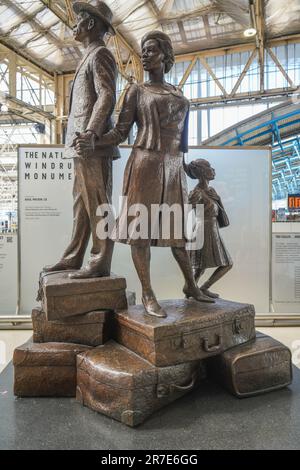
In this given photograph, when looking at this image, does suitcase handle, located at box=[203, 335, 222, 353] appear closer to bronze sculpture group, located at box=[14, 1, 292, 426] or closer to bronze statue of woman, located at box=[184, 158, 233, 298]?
bronze sculpture group, located at box=[14, 1, 292, 426]

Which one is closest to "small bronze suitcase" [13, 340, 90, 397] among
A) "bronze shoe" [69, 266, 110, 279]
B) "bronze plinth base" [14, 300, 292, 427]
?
"bronze plinth base" [14, 300, 292, 427]

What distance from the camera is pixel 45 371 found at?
1497 millimetres

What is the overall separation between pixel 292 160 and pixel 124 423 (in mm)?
4414

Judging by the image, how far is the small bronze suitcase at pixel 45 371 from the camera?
1.50 meters

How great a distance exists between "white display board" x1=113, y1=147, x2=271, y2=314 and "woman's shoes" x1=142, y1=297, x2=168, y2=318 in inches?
62.3

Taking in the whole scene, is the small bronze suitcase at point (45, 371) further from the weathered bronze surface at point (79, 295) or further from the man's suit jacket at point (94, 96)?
the man's suit jacket at point (94, 96)

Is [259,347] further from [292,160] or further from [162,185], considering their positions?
[292,160]

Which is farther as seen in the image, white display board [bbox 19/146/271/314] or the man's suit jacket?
white display board [bbox 19/146/271/314]

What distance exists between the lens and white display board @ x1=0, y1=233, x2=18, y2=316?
3225 millimetres

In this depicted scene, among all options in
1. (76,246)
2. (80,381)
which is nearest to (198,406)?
(80,381)

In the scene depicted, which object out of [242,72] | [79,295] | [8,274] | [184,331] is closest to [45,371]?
[79,295]

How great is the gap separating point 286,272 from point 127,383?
7.97 feet

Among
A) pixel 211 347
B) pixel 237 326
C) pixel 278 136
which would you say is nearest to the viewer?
pixel 211 347

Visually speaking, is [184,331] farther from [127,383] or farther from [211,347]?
[127,383]
